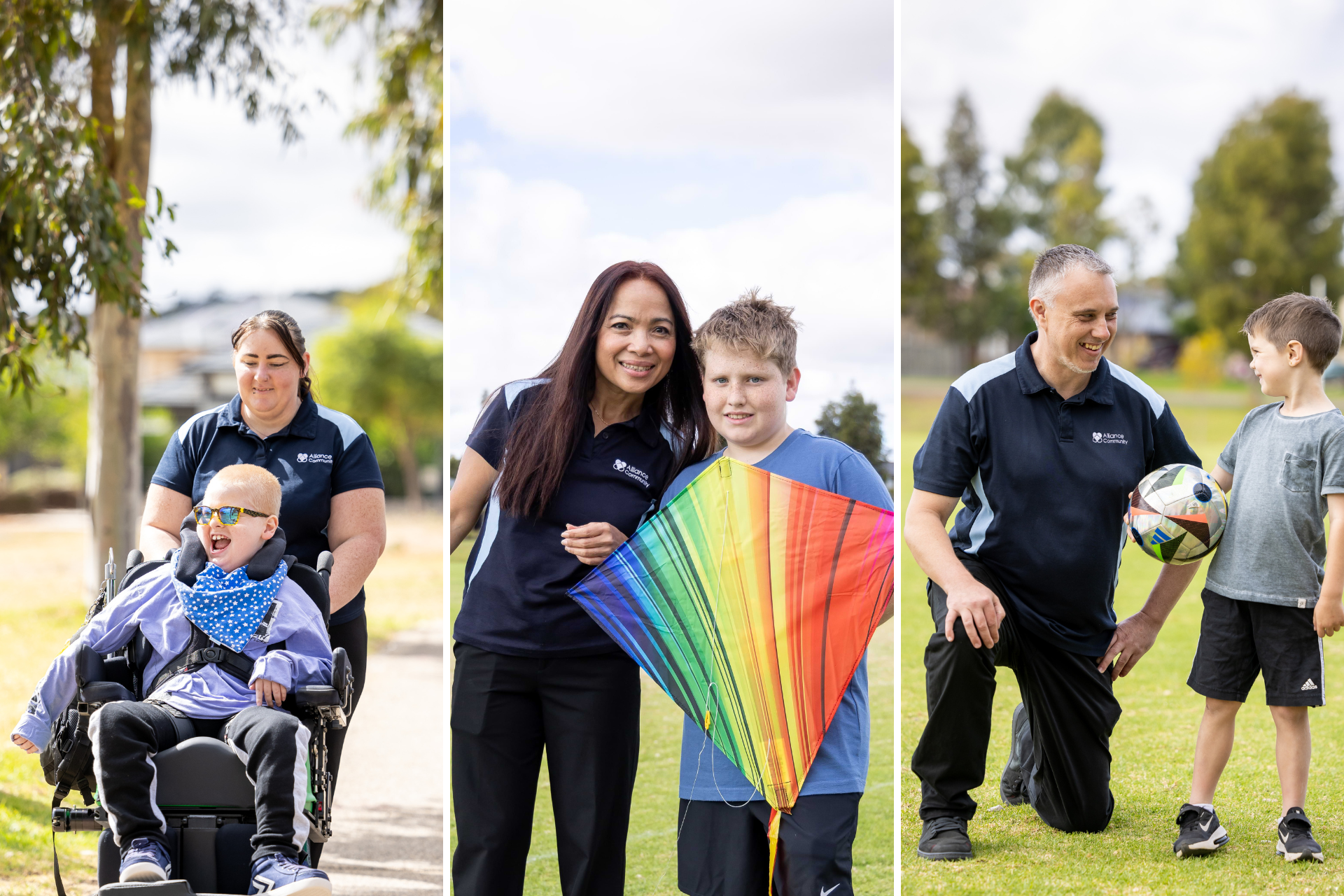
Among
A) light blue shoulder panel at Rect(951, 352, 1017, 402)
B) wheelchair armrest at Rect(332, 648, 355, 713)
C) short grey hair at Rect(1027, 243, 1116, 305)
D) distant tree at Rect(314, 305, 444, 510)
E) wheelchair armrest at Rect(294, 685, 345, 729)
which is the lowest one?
wheelchair armrest at Rect(294, 685, 345, 729)

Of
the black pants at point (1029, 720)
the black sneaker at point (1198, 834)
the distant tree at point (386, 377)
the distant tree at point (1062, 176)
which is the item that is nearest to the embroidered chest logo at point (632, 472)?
the black pants at point (1029, 720)

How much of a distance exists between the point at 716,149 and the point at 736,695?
6.62 ft

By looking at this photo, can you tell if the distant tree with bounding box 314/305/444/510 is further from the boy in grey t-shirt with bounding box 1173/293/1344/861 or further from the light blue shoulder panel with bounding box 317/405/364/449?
the boy in grey t-shirt with bounding box 1173/293/1344/861

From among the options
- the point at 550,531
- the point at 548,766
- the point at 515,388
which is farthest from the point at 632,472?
the point at 548,766

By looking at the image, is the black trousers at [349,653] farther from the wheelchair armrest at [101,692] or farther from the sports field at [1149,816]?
the sports field at [1149,816]

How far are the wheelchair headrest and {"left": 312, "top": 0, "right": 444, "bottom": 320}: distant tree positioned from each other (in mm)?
7981

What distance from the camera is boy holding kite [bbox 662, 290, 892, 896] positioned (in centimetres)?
315

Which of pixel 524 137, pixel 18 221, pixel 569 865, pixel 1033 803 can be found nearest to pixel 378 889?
pixel 569 865

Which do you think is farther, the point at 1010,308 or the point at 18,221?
the point at 1010,308

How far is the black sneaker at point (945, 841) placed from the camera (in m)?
3.84

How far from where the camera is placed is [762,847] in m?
3.24

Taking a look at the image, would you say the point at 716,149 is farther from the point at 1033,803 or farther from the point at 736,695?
the point at 1033,803

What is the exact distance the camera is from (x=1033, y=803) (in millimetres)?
4246

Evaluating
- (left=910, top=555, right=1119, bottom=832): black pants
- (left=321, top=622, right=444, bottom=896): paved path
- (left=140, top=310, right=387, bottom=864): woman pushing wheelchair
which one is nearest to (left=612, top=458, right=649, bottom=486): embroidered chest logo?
(left=140, top=310, right=387, bottom=864): woman pushing wheelchair
